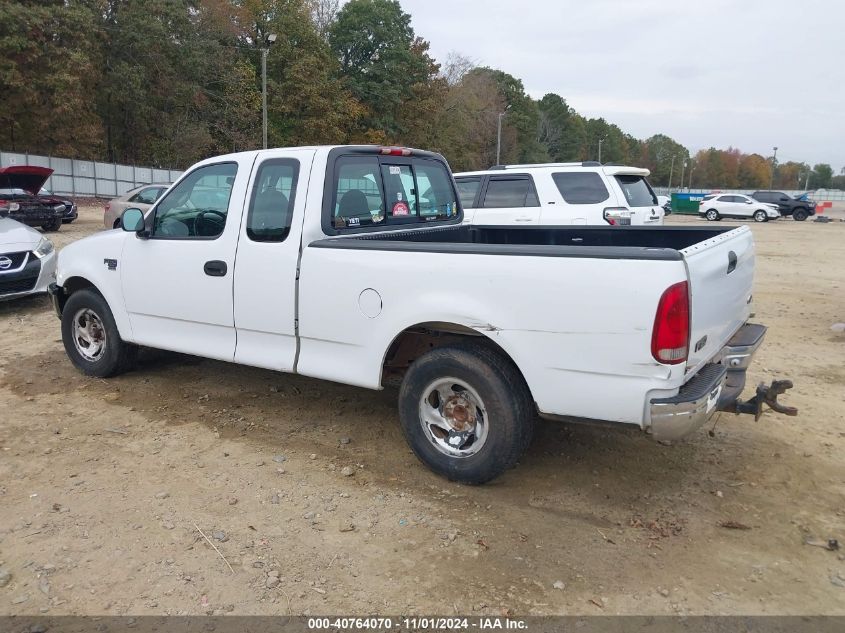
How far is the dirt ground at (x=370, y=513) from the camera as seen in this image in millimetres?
3025

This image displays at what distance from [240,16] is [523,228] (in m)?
54.7

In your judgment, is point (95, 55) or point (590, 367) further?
point (95, 55)

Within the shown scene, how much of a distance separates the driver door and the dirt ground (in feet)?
2.10

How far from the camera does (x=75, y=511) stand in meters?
3.71

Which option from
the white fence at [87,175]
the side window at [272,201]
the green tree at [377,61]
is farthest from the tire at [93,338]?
the green tree at [377,61]

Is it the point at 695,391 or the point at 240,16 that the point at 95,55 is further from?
the point at 695,391

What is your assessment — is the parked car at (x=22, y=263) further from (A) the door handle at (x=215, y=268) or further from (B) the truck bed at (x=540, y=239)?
(B) the truck bed at (x=540, y=239)

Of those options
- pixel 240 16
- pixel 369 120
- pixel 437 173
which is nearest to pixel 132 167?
pixel 240 16

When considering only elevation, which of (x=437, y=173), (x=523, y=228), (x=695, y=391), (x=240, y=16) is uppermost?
(x=240, y=16)

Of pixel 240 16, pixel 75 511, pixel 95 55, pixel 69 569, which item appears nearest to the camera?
pixel 69 569

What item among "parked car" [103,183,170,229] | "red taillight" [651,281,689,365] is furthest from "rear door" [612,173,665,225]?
"parked car" [103,183,170,229]

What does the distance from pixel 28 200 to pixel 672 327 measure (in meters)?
19.0

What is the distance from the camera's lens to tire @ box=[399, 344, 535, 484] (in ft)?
12.1

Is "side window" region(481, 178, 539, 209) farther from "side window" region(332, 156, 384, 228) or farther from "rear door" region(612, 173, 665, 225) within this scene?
"side window" region(332, 156, 384, 228)
